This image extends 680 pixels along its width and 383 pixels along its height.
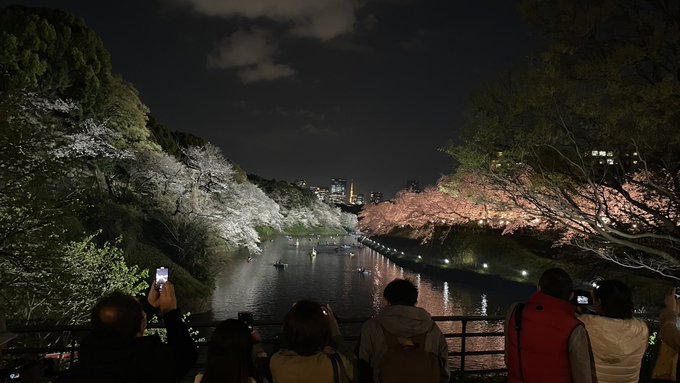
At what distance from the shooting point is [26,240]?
302 inches

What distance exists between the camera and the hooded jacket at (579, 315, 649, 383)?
314cm

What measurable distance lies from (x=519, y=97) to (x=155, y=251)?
17187 millimetres

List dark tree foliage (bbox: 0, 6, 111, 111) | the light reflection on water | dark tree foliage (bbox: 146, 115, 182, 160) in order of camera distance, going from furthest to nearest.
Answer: dark tree foliage (bbox: 146, 115, 182, 160), the light reflection on water, dark tree foliage (bbox: 0, 6, 111, 111)

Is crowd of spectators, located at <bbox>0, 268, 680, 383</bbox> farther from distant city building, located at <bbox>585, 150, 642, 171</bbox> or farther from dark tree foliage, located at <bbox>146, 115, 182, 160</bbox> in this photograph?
dark tree foliage, located at <bbox>146, 115, 182, 160</bbox>

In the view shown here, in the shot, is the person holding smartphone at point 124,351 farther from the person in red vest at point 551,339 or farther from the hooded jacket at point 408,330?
the person in red vest at point 551,339

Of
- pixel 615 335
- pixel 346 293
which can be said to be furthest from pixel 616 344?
pixel 346 293

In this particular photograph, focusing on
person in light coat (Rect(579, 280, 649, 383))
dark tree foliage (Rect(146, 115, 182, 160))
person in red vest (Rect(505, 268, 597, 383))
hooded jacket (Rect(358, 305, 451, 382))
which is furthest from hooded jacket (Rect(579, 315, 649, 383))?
dark tree foliage (Rect(146, 115, 182, 160))

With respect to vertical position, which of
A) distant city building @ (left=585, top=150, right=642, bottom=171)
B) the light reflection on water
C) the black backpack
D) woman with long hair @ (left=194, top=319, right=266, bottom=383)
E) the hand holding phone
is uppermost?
distant city building @ (left=585, top=150, right=642, bottom=171)

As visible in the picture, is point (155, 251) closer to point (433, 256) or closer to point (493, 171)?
point (493, 171)

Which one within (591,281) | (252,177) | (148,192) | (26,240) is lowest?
(591,281)

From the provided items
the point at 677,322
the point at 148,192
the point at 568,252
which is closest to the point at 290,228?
the point at 148,192

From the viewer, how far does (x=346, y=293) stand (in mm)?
23781

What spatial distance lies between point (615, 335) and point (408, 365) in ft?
5.20

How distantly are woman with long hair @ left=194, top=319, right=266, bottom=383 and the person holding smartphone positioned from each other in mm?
249
